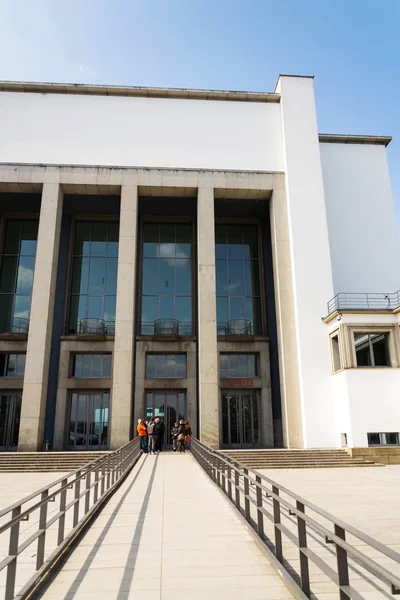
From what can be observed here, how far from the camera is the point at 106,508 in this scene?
8273 millimetres

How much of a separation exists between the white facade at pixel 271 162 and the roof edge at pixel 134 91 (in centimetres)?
6

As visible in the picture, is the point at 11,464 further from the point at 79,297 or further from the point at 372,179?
the point at 372,179

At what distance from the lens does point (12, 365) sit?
25594mm

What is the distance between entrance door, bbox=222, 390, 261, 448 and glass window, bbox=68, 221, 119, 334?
826 centimetres

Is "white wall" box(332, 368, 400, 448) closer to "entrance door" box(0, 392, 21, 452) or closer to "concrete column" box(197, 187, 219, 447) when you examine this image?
"concrete column" box(197, 187, 219, 447)

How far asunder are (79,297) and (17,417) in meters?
7.70

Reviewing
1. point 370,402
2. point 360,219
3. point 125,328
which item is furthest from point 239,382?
point 360,219

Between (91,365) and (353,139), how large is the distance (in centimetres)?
2179

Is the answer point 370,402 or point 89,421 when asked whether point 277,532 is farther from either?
point 89,421

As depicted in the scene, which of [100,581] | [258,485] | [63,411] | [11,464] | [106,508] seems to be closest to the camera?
[100,581]

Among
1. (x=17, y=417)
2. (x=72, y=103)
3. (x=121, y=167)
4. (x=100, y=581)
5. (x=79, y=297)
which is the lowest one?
(x=100, y=581)

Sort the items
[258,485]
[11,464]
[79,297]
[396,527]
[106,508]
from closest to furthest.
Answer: [258,485] → [396,527] → [106,508] → [11,464] → [79,297]

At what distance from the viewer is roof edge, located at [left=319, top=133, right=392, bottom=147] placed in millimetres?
28328

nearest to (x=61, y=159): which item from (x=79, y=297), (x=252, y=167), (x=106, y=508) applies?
(x=79, y=297)
